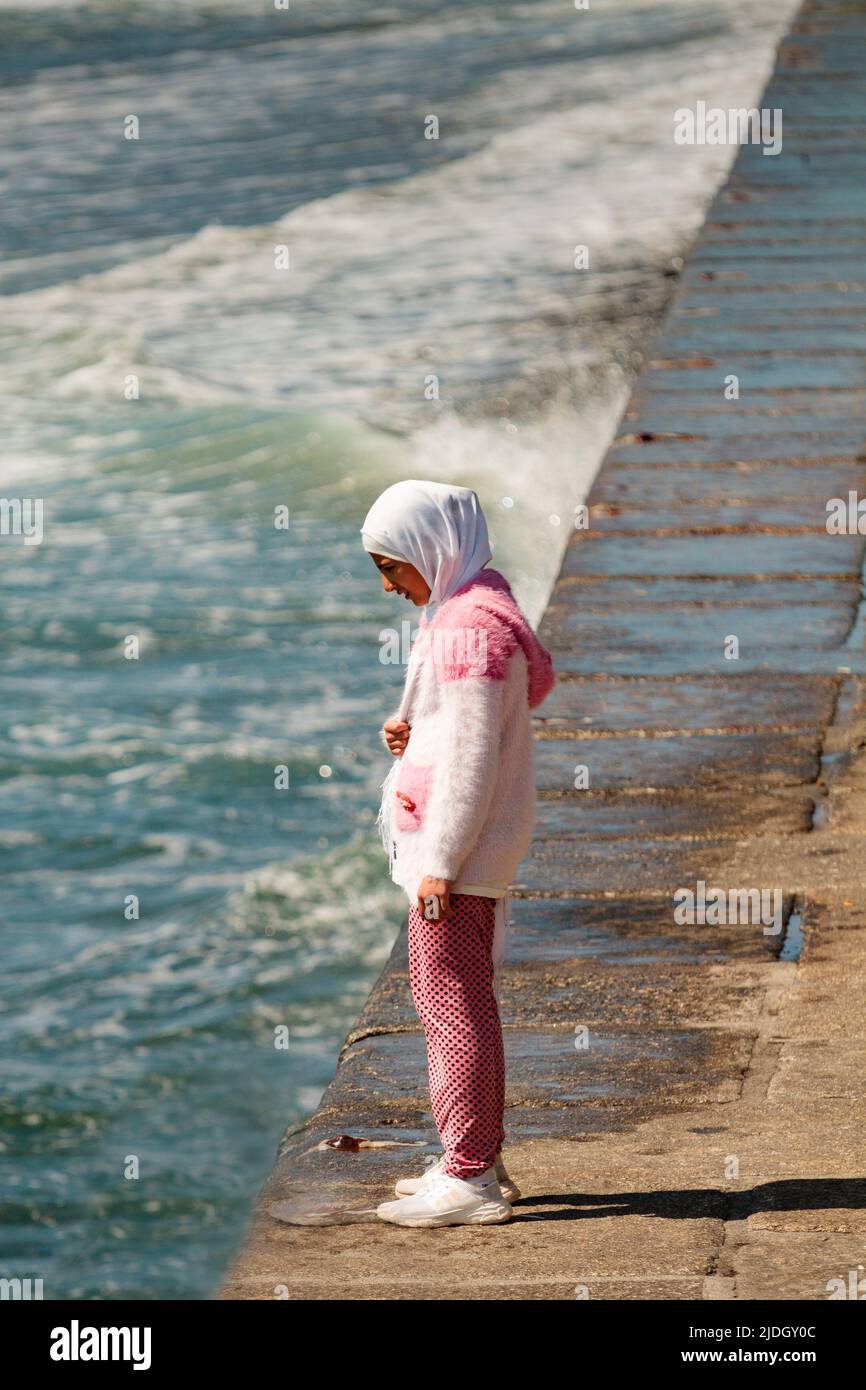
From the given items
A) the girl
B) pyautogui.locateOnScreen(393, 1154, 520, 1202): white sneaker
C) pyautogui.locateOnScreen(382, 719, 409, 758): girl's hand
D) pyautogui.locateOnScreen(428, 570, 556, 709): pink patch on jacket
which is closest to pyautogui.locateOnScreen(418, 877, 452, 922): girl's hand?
the girl

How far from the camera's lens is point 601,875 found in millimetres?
5129

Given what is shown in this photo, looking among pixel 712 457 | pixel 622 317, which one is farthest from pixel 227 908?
pixel 622 317

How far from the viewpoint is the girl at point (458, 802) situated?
3434 millimetres

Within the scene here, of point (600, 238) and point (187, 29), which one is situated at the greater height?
point (187, 29)

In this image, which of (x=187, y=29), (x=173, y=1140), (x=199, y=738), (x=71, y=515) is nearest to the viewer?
(x=173, y=1140)

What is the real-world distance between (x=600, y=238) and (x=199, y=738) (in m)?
7.68

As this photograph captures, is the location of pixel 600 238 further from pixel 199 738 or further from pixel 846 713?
pixel 846 713

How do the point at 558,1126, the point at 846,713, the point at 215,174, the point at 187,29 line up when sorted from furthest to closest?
the point at 187,29 < the point at 215,174 < the point at 846,713 < the point at 558,1126

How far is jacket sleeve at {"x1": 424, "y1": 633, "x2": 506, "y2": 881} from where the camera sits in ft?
11.2

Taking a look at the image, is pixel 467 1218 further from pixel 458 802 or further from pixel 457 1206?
pixel 458 802

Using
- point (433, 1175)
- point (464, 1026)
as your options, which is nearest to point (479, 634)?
point (464, 1026)

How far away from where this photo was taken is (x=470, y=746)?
3.42m

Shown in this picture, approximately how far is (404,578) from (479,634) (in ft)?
0.54
